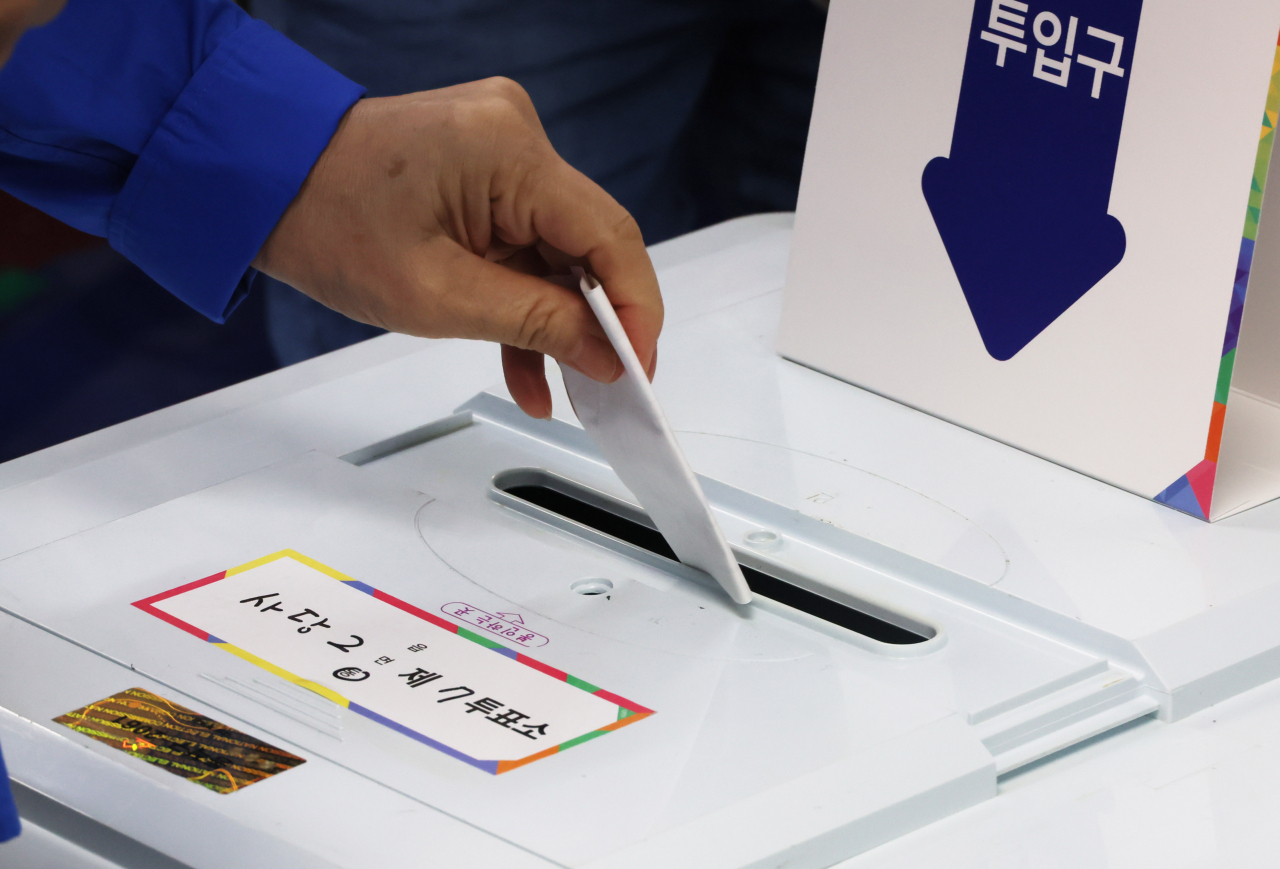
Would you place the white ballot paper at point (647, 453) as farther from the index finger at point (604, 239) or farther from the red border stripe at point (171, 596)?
the red border stripe at point (171, 596)

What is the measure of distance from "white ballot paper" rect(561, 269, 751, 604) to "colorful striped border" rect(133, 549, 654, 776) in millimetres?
108

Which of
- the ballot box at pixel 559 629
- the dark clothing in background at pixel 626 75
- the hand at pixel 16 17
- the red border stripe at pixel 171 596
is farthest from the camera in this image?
the dark clothing in background at pixel 626 75

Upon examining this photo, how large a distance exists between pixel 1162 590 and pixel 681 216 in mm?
1353

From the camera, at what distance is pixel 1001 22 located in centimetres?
94

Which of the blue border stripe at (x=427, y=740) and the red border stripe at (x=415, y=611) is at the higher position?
the red border stripe at (x=415, y=611)

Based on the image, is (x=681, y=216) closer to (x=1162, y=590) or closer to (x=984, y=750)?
(x=1162, y=590)

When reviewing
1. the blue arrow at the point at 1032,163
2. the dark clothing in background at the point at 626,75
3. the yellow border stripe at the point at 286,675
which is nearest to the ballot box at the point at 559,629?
the yellow border stripe at the point at 286,675

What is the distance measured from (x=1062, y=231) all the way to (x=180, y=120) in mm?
530

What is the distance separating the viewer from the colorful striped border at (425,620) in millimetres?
651

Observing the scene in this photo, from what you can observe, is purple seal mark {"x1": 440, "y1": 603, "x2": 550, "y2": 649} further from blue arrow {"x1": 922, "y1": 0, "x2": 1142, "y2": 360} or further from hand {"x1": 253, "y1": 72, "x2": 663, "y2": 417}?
blue arrow {"x1": 922, "y1": 0, "x2": 1142, "y2": 360}

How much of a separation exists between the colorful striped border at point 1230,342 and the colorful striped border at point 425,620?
39 cm

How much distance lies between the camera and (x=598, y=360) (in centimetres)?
77

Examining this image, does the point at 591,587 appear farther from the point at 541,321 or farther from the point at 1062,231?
the point at 1062,231

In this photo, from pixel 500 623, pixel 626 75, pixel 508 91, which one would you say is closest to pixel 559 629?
pixel 500 623
